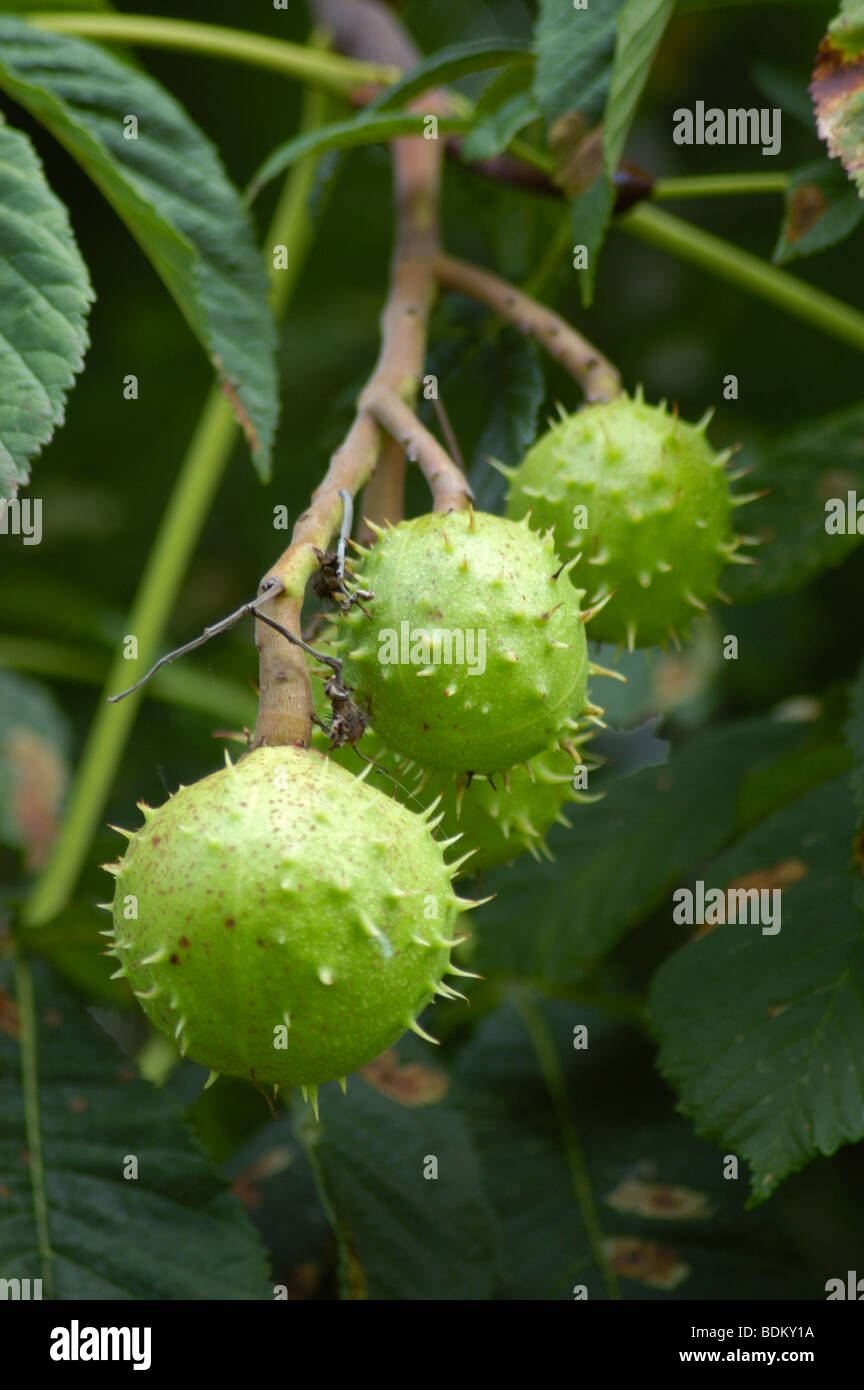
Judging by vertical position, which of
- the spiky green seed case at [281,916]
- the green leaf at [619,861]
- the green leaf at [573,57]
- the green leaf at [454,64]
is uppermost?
the green leaf at [454,64]

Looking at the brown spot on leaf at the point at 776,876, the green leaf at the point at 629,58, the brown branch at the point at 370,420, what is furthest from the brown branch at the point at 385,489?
the brown spot on leaf at the point at 776,876

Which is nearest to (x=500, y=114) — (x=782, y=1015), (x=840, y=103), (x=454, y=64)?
(x=454, y=64)

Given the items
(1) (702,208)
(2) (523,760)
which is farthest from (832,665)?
(2) (523,760)

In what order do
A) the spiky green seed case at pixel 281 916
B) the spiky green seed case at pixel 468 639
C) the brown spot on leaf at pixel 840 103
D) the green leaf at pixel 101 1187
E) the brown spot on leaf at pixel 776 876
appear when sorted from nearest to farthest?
the spiky green seed case at pixel 281 916 < the spiky green seed case at pixel 468 639 < the brown spot on leaf at pixel 840 103 < the green leaf at pixel 101 1187 < the brown spot on leaf at pixel 776 876

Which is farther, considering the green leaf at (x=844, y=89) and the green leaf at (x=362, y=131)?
the green leaf at (x=362, y=131)

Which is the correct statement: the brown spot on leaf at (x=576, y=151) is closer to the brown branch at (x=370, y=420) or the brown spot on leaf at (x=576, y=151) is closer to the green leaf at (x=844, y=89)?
the brown branch at (x=370, y=420)

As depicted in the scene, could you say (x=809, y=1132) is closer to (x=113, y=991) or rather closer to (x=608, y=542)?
(x=608, y=542)
